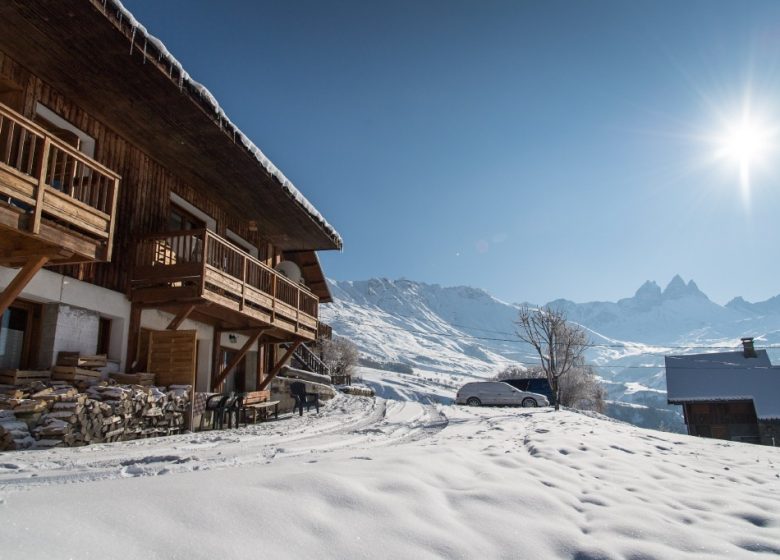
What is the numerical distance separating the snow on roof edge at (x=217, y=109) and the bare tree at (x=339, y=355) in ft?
74.5

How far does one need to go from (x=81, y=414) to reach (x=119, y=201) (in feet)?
15.4

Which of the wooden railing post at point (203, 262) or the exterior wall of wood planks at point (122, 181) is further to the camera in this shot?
the wooden railing post at point (203, 262)

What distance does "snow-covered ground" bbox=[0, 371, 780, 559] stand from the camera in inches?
86.1

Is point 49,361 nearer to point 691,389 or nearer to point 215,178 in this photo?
point 215,178

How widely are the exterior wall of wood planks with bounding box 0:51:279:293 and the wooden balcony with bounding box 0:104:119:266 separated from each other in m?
1.20

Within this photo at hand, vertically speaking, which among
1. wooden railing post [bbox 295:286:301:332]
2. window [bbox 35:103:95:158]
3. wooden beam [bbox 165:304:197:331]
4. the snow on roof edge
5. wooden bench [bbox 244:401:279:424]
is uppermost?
the snow on roof edge

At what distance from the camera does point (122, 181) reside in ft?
35.0

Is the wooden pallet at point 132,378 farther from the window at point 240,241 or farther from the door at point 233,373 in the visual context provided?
the window at point 240,241

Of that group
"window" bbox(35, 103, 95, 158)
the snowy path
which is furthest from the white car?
"window" bbox(35, 103, 95, 158)

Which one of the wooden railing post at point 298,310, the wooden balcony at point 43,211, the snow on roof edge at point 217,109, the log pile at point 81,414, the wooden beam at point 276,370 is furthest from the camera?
the wooden beam at point 276,370

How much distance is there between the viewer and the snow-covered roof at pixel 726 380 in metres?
32.1

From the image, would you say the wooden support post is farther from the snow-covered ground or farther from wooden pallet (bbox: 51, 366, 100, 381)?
the snow-covered ground

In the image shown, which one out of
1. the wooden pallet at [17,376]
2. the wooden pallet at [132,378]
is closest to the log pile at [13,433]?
the wooden pallet at [17,376]

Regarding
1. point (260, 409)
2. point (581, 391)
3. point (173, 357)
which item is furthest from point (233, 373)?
point (581, 391)
